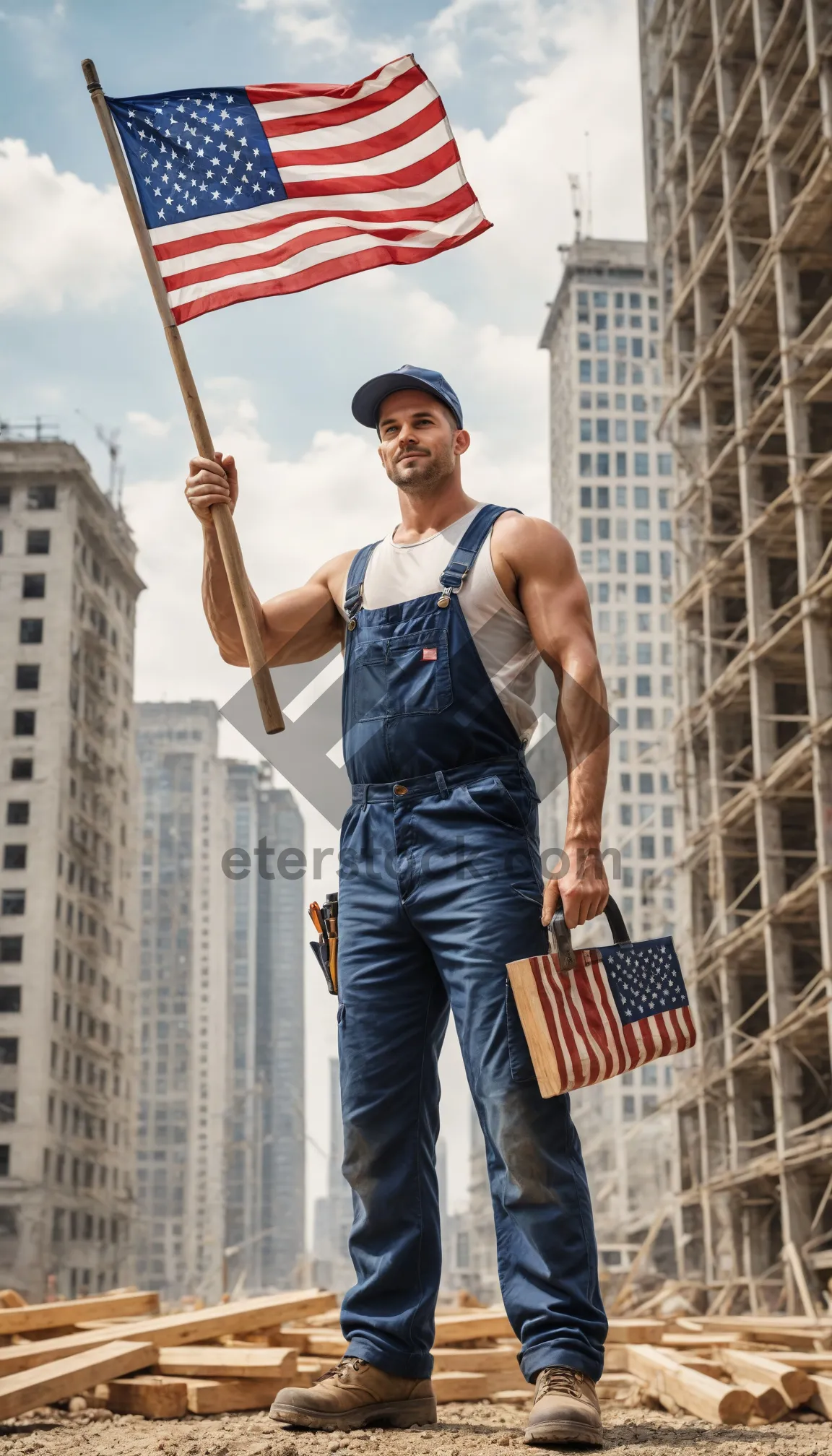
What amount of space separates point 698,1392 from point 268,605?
2.70m

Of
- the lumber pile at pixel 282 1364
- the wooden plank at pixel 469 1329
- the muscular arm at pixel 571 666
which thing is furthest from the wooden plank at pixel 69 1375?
the muscular arm at pixel 571 666

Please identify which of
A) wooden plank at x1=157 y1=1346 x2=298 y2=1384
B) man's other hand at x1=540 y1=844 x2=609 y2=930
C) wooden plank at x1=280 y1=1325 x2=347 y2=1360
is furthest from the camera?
wooden plank at x1=280 y1=1325 x2=347 y2=1360

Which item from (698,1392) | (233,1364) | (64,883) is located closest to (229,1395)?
(233,1364)

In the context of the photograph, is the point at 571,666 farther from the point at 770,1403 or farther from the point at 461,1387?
the point at 461,1387

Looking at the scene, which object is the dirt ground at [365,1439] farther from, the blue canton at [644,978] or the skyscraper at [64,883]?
the skyscraper at [64,883]

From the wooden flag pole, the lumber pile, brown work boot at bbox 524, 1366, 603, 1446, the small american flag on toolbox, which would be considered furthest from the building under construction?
brown work boot at bbox 524, 1366, 603, 1446

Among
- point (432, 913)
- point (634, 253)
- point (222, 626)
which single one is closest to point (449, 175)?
point (222, 626)

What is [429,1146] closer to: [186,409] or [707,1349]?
[186,409]

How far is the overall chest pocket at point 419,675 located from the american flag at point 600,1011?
776 millimetres

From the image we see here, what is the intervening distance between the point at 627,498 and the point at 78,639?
4843 centimetres

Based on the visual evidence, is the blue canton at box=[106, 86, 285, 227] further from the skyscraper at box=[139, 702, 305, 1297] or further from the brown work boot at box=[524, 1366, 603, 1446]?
the skyscraper at box=[139, 702, 305, 1297]

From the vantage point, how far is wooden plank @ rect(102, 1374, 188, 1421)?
4.58 meters

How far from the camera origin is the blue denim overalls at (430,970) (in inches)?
147

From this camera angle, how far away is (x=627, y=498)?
97938 millimetres
